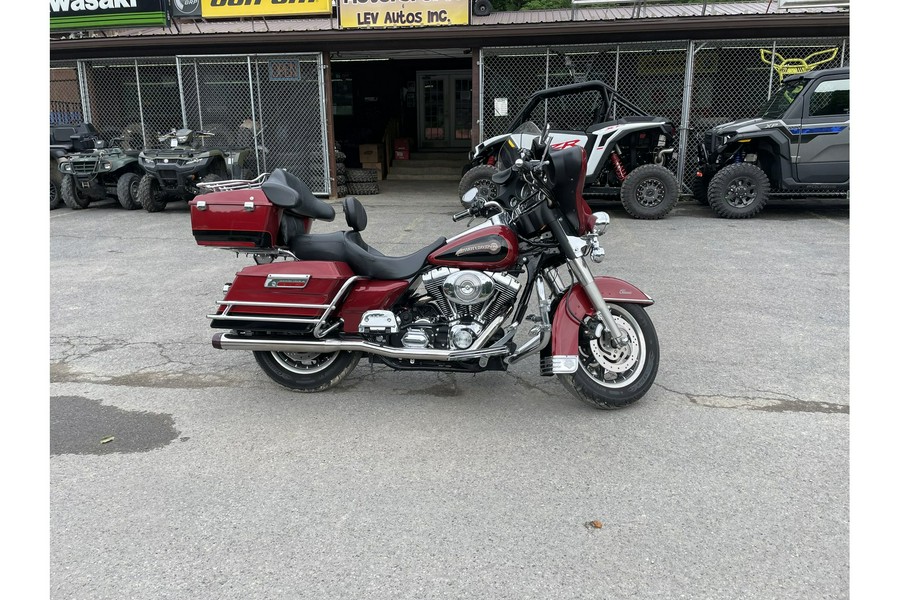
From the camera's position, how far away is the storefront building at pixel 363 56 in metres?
11.7

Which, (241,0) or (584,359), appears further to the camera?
(241,0)

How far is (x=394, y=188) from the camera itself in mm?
15695

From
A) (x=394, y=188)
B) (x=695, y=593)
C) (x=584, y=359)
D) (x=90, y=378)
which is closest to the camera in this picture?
(x=695, y=593)

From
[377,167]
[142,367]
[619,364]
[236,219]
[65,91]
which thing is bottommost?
[142,367]

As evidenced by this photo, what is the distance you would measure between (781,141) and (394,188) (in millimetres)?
8771

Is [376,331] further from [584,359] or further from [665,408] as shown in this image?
[665,408]

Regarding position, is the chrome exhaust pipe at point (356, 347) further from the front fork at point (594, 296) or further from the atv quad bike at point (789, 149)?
the atv quad bike at point (789, 149)

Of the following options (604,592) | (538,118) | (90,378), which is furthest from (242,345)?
(538,118)

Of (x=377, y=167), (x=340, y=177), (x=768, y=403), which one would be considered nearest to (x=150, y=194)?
(x=340, y=177)

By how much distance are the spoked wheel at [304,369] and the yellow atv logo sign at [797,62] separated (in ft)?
36.7

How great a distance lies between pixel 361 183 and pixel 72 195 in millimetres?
5795

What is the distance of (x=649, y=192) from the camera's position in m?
10.5

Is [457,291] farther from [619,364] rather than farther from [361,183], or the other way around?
[361,183]

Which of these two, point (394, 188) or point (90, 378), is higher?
point (394, 188)
